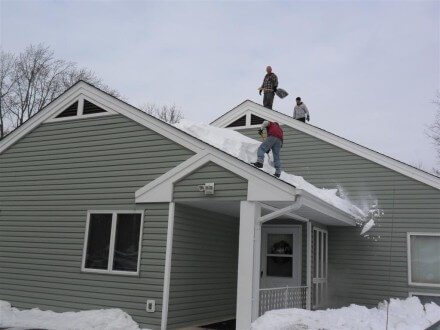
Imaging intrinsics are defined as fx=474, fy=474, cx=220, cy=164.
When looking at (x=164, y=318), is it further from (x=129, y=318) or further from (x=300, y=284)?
(x=300, y=284)

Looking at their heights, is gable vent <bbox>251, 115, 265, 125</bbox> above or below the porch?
above

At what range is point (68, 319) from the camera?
9523 mm

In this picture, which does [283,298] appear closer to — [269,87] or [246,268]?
[246,268]

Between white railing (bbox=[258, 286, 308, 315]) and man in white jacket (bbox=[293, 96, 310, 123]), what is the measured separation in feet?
19.5

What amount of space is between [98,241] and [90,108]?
3.19 metres

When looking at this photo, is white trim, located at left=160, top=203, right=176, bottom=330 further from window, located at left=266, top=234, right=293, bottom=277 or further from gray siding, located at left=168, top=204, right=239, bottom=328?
window, located at left=266, top=234, right=293, bottom=277

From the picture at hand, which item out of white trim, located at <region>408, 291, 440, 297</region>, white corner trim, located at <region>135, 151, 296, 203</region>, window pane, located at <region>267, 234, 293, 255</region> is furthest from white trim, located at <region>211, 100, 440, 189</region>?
white corner trim, located at <region>135, 151, 296, 203</region>

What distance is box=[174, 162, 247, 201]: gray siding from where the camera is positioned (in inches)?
342

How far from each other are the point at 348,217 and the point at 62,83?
28.3 m

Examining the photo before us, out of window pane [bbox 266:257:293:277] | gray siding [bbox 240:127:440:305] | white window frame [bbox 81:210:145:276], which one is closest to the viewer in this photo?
white window frame [bbox 81:210:145:276]

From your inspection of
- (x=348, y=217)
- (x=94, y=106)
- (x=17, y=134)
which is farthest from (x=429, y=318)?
(x=17, y=134)

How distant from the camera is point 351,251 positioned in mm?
13023

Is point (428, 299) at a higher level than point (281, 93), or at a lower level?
lower

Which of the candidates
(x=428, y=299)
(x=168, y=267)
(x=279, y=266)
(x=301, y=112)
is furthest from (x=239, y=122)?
(x=428, y=299)
